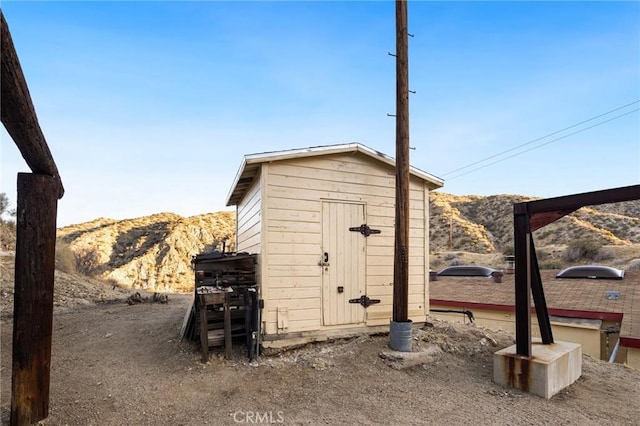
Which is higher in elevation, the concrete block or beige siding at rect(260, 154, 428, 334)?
beige siding at rect(260, 154, 428, 334)

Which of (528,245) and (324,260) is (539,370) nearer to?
(528,245)

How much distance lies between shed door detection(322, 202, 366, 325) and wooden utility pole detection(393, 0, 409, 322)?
73 centimetres

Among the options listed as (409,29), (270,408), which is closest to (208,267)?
(270,408)

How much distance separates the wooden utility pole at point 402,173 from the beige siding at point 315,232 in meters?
0.75

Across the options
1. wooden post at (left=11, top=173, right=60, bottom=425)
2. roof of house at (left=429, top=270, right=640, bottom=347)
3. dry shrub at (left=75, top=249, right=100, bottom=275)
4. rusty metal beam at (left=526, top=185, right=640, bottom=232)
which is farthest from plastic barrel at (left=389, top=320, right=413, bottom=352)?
dry shrub at (left=75, top=249, right=100, bottom=275)

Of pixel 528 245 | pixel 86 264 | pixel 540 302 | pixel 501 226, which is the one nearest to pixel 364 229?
pixel 528 245

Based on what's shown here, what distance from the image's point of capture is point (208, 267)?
6.23 m

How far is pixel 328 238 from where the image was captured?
630 centimetres

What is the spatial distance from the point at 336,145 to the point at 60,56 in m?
4.89

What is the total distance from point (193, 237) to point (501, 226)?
3137 centimetres

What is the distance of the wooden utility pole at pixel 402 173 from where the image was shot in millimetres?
5883

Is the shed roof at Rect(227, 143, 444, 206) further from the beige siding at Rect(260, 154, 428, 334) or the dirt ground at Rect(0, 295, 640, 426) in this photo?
the dirt ground at Rect(0, 295, 640, 426)

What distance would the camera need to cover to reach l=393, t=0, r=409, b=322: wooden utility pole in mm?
5883

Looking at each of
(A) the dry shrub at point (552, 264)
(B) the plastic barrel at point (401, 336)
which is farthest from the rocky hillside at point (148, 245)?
(A) the dry shrub at point (552, 264)
